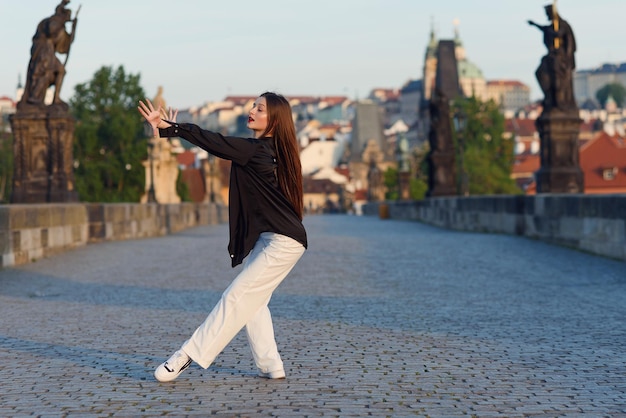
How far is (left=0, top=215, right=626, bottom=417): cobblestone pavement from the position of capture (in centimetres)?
621

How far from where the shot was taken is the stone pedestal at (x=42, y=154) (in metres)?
21.4

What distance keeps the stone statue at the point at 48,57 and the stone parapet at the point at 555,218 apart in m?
8.61

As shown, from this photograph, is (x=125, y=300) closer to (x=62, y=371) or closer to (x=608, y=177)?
(x=62, y=371)

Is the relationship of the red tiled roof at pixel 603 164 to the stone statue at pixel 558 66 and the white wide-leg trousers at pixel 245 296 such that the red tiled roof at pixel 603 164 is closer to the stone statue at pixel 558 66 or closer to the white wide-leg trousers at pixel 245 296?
the stone statue at pixel 558 66

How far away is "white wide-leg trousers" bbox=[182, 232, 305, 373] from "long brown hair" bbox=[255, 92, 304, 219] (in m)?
0.25

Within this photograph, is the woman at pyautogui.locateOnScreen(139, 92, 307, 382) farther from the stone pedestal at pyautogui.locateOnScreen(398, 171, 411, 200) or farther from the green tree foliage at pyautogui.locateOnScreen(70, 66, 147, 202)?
the green tree foliage at pyautogui.locateOnScreen(70, 66, 147, 202)

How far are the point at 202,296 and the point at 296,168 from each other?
6.13 meters

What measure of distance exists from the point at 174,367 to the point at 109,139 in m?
88.9

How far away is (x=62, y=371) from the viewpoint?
7289mm

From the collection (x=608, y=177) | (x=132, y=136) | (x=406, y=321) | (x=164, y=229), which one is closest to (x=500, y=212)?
(x=164, y=229)

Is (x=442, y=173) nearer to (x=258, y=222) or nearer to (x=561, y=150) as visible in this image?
(x=561, y=150)

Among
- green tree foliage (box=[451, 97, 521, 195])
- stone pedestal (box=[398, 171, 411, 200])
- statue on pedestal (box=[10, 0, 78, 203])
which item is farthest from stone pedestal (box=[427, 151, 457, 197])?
green tree foliage (box=[451, 97, 521, 195])

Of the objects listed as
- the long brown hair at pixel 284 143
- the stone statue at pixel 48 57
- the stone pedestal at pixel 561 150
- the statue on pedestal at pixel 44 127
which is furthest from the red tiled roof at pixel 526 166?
the long brown hair at pixel 284 143

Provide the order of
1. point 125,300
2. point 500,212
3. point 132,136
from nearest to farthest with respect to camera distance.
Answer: point 125,300 → point 500,212 → point 132,136
